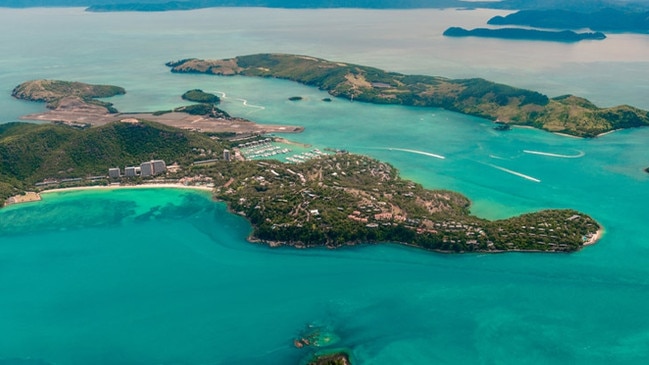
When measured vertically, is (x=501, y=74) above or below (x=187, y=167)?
above

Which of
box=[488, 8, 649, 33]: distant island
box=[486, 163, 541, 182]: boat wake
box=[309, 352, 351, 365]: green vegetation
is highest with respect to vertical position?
box=[488, 8, 649, 33]: distant island

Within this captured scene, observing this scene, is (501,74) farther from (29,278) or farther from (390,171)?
(29,278)

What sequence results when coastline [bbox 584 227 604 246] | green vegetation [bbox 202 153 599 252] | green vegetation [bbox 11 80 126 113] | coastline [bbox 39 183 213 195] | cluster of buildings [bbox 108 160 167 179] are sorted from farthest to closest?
green vegetation [bbox 11 80 126 113], cluster of buildings [bbox 108 160 167 179], coastline [bbox 39 183 213 195], coastline [bbox 584 227 604 246], green vegetation [bbox 202 153 599 252]

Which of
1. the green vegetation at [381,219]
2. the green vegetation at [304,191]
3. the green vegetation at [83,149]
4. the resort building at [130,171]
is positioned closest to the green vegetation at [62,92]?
the green vegetation at [304,191]

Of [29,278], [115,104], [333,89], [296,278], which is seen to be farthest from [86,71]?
[296,278]

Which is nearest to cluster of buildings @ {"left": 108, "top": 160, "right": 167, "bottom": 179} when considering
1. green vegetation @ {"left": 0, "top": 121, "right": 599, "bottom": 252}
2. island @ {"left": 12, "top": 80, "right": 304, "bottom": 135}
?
green vegetation @ {"left": 0, "top": 121, "right": 599, "bottom": 252}

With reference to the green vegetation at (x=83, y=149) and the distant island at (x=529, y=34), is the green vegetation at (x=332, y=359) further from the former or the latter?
the distant island at (x=529, y=34)

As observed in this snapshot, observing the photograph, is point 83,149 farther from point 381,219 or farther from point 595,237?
point 595,237

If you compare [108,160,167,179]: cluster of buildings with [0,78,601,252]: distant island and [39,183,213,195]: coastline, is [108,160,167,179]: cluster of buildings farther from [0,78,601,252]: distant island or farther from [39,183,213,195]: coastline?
[39,183,213,195]: coastline
